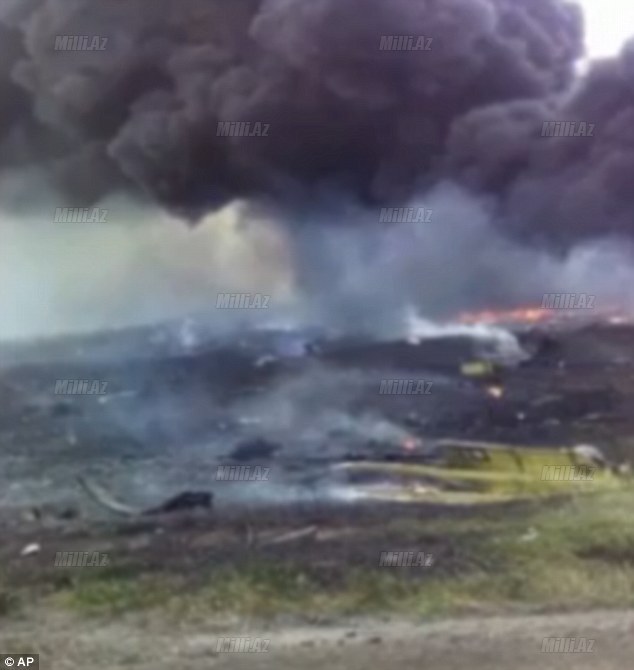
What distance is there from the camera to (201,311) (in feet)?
17.3

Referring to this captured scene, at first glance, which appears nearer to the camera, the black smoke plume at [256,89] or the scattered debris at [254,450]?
the scattered debris at [254,450]

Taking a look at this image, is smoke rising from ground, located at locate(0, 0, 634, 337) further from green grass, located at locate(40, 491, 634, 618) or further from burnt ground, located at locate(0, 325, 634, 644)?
green grass, located at locate(40, 491, 634, 618)

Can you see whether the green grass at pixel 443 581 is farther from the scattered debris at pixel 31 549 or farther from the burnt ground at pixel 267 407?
the burnt ground at pixel 267 407

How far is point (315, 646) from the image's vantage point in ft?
15.0

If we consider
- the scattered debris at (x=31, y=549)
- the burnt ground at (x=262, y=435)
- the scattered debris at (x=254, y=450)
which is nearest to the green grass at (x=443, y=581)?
the burnt ground at (x=262, y=435)

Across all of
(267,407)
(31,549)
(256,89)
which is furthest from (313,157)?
(31,549)

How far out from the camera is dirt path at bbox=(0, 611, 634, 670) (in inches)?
178

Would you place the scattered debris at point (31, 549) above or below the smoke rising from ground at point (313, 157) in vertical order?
below

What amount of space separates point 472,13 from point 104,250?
11.0ft

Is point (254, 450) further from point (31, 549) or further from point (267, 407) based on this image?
point (31, 549)

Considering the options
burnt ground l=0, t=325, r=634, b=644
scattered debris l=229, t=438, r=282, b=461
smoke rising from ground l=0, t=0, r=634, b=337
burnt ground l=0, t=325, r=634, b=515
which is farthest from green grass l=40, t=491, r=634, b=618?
smoke rising from ground l=0, t=0, r=634, b=337

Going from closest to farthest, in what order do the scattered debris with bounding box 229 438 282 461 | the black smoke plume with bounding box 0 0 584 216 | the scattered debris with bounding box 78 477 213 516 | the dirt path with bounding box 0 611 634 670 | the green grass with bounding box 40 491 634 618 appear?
the dirt path with bounding box 0 611 634 670
the green grass with bounding box 40 491 634 618
the scattered debris with bounding box 78 477 213 516
the scattered debris with bounding box 229 438 282 461
the black smoke plume with bounding box 0 0 584 216

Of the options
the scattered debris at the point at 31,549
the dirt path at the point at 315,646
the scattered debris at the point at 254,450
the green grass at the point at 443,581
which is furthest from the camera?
the scattered debris at the point at 254,450

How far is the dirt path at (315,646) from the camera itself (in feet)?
14.8
